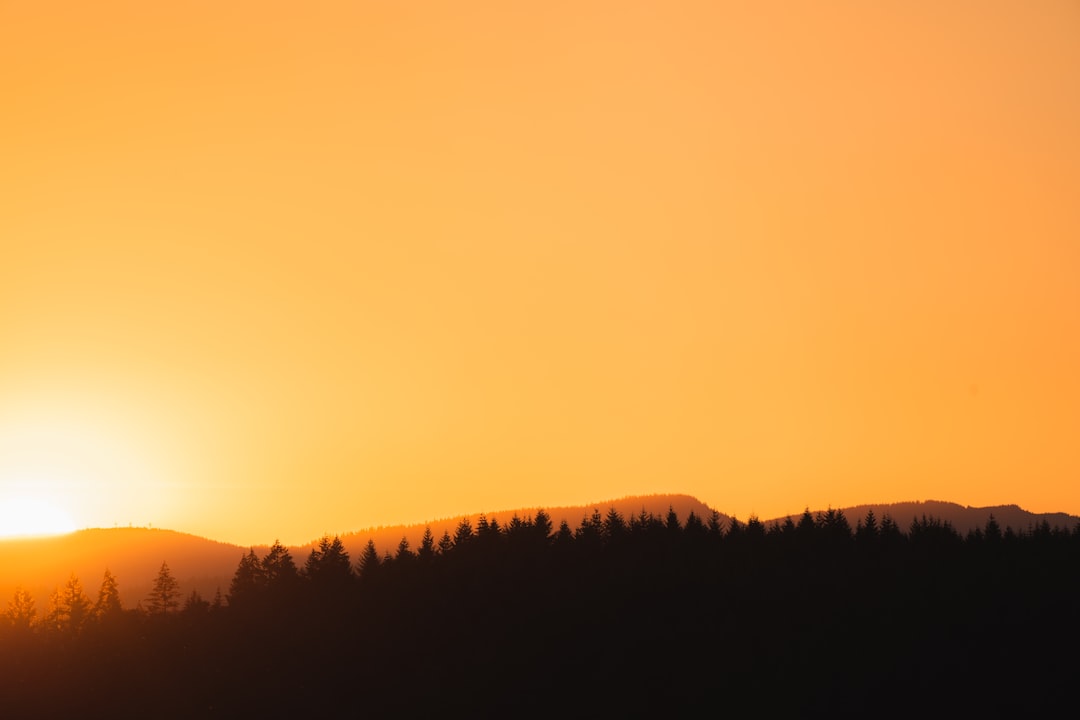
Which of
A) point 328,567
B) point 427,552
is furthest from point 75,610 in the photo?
point 427,552

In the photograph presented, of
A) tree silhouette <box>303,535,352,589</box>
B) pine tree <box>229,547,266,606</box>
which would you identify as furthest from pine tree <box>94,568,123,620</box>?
tree silhouette <box>303,535,352,589</box>

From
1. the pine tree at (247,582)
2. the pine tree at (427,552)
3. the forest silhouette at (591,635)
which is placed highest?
the pine tree at (427,552)

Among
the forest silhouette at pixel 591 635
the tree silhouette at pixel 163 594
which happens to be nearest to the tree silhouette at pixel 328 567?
the forest silhouette at pixel 591 635

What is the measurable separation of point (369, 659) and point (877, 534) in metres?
72.7

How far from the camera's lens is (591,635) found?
12912cm

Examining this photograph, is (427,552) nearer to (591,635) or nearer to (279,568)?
(279,568)

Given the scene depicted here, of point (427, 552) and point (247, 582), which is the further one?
point (427, 552)

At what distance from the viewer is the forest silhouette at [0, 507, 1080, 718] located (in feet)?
382

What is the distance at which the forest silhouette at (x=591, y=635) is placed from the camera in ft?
382

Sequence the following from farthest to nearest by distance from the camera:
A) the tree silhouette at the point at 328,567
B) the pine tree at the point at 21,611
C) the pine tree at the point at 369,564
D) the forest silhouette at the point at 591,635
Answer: the pine tree at the point at 21,611 < the pine tree at the point at 369,564 < the tree silhouette at the point at 328,567 < the forest silhouette at the point at 591,635

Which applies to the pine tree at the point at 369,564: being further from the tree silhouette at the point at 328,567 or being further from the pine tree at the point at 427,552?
the pine tree at the point at 427,552

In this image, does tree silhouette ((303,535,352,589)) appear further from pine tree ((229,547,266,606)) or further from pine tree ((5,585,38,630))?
pine tree ((5,585,38,630))

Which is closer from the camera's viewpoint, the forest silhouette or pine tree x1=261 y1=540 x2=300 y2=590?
the forest silhouette

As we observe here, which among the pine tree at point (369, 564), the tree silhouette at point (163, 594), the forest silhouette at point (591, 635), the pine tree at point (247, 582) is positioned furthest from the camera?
the tree silhouette at point (163, 594)
